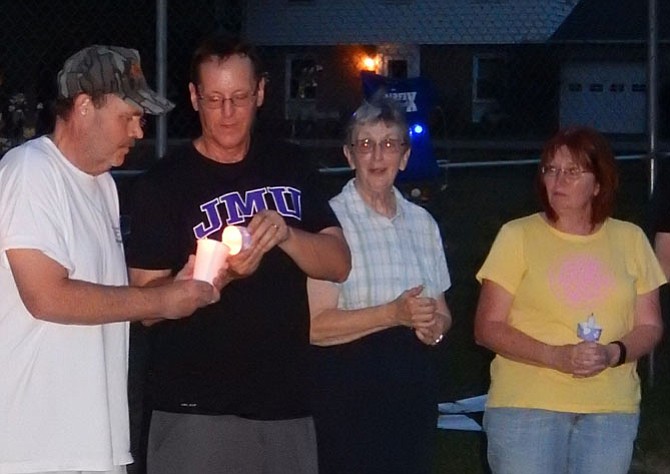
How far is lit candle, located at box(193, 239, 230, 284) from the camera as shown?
128 inches

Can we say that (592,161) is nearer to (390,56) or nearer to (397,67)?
(390,56)

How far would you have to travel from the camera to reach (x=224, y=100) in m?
3.62

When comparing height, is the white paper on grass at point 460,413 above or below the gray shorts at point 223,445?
below

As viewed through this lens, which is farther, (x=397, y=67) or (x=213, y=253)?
(x=397, y=67)

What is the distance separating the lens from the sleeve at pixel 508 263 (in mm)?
4238

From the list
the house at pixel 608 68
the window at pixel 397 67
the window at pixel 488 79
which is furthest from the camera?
the window at pixel 488 79

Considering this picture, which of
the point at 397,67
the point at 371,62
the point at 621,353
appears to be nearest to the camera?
the point at 621,353

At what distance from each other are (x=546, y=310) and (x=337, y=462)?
85 centimetres

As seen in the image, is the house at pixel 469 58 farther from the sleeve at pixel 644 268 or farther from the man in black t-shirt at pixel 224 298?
the man in black t-shirt at pixel 224 298

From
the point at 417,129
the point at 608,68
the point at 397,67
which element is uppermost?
the point at 608,68

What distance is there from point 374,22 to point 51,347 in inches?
425

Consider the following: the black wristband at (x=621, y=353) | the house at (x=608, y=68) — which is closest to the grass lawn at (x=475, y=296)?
the house at (x=608, y=68)

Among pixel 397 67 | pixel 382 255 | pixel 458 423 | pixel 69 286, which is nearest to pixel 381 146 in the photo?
pixel 382 255

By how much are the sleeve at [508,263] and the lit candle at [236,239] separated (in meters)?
1.18
